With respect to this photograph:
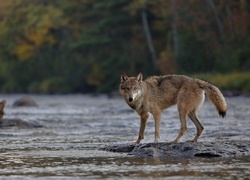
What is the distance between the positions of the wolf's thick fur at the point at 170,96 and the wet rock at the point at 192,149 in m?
0.79

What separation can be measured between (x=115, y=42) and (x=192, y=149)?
189ft

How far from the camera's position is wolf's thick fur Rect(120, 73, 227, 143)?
1623 cm

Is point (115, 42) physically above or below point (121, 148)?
above

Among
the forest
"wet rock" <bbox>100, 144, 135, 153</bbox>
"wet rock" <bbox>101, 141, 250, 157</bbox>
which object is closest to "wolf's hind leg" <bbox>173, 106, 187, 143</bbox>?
"wet rock" <bbox>101, 141, 250, 157</bbox>

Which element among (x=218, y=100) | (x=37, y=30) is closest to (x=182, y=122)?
(x=218, y=100)

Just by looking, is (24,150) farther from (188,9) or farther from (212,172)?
(188,9)

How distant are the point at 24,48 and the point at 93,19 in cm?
1694

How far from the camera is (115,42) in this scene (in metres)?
72.4

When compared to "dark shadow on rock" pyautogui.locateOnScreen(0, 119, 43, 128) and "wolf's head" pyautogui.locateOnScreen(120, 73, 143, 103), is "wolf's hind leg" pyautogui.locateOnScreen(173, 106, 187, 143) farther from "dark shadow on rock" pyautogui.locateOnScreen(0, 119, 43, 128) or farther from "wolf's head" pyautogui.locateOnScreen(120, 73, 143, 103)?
"dark shadow on rock" pyautogui.locateOnScreen(0, 119, 43, 128)

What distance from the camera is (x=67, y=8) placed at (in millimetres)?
78188

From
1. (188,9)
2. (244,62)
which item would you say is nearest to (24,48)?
(188,9)

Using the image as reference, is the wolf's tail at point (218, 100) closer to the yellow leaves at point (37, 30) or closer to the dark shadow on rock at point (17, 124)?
the dark shadow on rock at point (17, 124)

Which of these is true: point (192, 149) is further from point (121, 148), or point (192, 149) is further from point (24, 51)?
point (24, 51)

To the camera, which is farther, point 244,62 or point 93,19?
point 93,19
